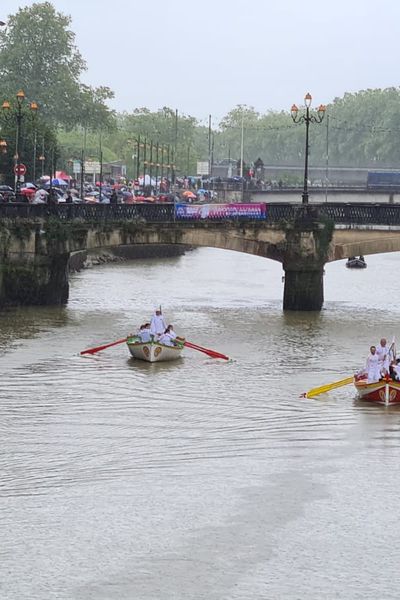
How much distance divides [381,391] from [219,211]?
85.9 ft

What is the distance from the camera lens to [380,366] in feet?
162

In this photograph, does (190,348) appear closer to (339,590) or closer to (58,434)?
(58,434)

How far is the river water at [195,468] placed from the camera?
3127 centimetres

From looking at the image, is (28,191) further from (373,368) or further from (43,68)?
(43,68)

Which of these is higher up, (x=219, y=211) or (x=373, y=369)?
(x=219, y=211)

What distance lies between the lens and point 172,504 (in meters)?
35.9

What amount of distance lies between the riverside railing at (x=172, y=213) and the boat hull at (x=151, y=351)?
15.9 meters

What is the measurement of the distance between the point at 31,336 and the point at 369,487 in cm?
2690

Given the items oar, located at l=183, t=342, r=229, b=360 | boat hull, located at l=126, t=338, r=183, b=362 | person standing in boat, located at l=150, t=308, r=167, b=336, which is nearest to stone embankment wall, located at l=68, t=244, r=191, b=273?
oar, located at l=183, t=342, r=229, b=360

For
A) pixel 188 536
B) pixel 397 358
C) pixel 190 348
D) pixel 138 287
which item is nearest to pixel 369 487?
pixel 188 536

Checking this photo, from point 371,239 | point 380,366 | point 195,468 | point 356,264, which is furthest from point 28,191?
point 195,468

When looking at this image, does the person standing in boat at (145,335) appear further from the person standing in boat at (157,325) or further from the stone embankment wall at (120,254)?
the stone embankment wall at (120,254)

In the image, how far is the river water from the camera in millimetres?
31266

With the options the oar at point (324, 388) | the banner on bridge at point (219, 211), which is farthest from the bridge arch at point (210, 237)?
the oar at point (324, 388)
